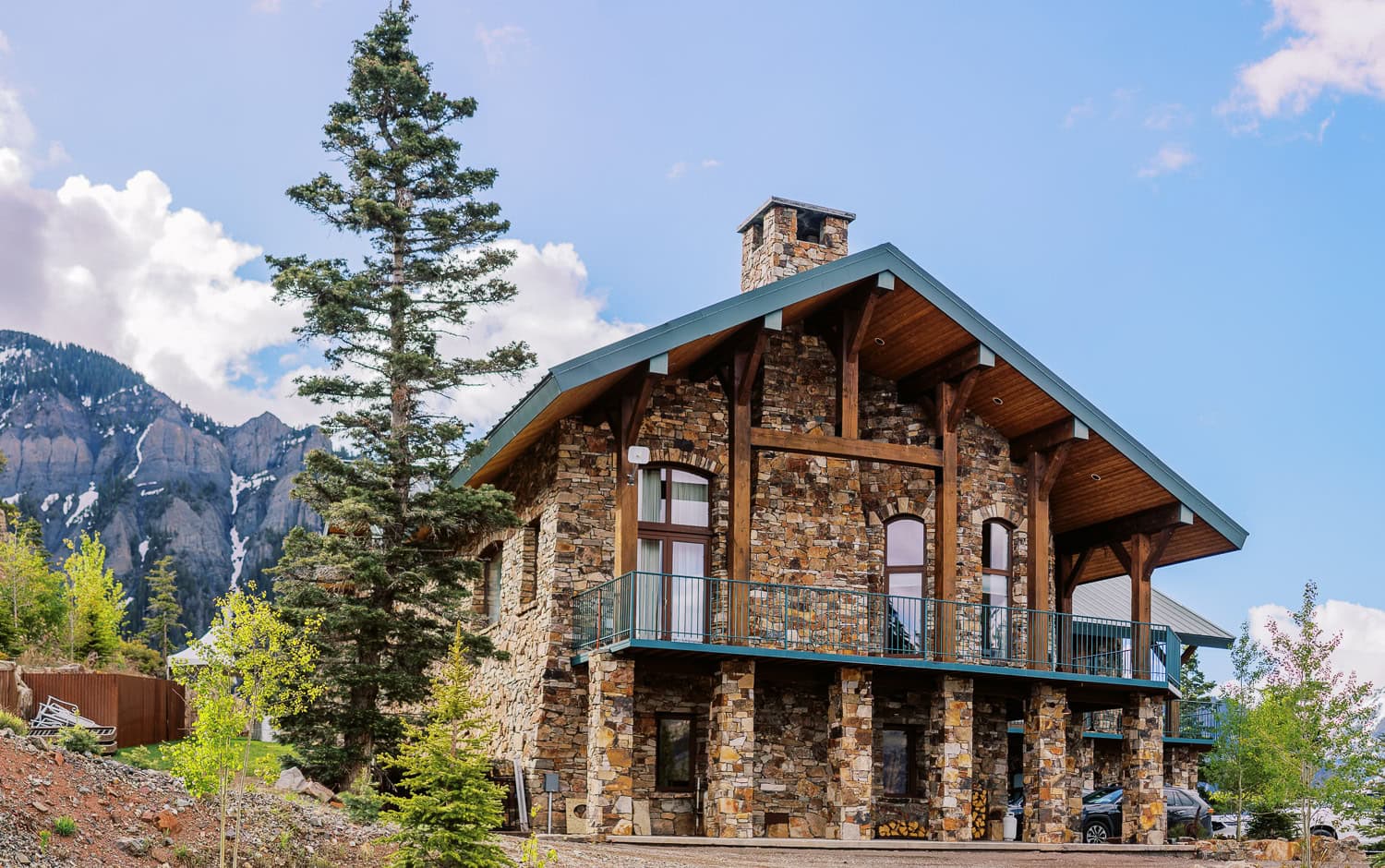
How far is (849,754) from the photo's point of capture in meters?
18.9

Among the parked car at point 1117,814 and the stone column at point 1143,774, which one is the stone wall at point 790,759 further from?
the parked car at point 1117,814

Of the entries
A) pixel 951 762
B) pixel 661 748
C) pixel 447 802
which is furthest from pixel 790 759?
pixel 447 802

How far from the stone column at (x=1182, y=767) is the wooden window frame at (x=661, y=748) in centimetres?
1439

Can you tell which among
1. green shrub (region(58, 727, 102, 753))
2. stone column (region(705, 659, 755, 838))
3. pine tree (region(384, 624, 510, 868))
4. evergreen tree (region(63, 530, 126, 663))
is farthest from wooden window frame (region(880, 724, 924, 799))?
evergreen tree (region(63, 530, 126, 663))

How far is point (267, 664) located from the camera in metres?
12.2

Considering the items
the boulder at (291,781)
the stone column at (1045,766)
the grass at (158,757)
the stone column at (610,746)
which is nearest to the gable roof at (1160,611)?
the stone column at (1045,766)

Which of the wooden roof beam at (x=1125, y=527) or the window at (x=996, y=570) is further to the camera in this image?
the wooden roof beam at (x=1125, y=527)

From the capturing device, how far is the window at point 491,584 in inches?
918

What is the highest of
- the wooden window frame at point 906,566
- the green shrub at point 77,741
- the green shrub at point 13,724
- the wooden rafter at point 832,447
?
the wooden rafter at point 832,447

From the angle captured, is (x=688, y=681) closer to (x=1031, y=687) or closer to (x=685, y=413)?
(x=685, y=413)

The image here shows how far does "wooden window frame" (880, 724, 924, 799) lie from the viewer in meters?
21.5

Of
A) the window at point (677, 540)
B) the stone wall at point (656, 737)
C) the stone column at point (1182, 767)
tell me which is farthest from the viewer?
the stone column at point (1182, 767)

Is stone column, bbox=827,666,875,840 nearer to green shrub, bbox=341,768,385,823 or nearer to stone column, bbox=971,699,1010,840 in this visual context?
stone column, bbox=971,699,1010,840

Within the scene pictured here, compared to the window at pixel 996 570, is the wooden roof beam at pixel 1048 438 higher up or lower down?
higher up
